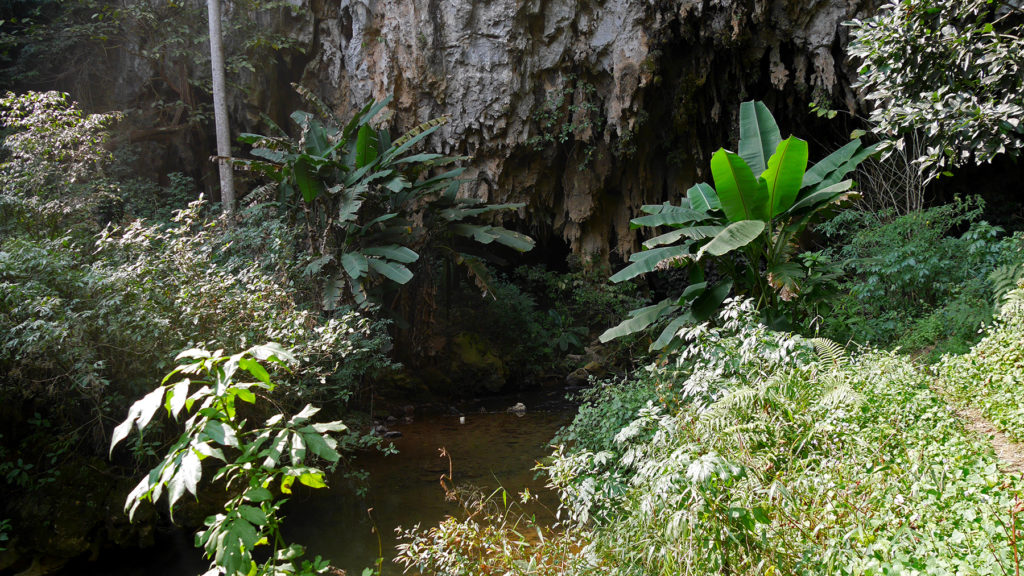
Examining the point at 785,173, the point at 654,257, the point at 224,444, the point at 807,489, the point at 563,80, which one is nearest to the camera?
the point at 224,444

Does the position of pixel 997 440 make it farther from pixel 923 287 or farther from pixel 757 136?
pixel 757 136

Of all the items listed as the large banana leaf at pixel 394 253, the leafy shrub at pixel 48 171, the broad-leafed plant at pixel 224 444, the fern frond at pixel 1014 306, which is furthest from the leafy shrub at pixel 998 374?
the leafy shrub at pixel 48 171

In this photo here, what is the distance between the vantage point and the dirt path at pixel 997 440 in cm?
263

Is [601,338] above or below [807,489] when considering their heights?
below

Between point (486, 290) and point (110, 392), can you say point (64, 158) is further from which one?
point (486, 290)

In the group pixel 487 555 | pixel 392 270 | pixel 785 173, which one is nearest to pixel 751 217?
pixel 785 173

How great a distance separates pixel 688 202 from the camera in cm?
576

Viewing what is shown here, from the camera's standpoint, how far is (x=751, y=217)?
497 centimetres

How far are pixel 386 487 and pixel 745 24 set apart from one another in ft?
24.7

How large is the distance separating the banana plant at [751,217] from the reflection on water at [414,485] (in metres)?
1.85

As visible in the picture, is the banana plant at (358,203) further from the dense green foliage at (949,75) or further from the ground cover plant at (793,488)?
the dense green foliage at (949,75)

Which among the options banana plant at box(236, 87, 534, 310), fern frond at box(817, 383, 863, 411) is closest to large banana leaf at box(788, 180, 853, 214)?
fern frond at box(817, 383, 863, 411)

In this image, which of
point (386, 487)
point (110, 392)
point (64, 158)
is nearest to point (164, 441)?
point (110, 392)

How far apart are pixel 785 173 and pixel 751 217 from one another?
43cm
